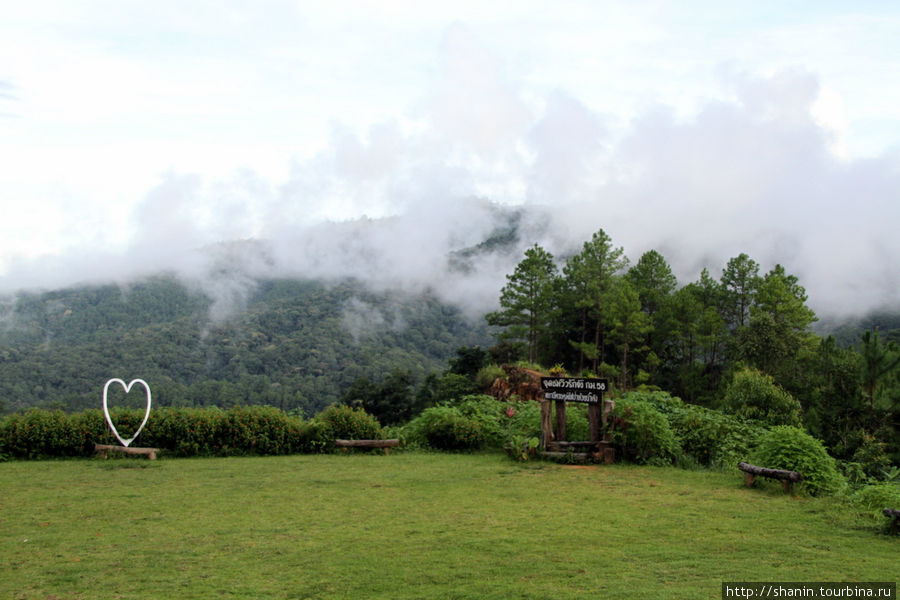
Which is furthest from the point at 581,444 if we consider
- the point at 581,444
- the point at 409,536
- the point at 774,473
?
the point at 409,536

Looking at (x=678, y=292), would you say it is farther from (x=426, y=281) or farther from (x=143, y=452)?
(x=426, y=281)

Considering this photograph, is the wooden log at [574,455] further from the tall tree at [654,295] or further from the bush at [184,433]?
the tall tree at [654,295]

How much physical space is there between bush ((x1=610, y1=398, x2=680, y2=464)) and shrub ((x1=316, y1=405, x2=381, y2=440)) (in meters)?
5.47

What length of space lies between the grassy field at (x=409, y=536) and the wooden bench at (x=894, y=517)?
7.8 inches

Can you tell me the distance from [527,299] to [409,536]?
35391 millimetres

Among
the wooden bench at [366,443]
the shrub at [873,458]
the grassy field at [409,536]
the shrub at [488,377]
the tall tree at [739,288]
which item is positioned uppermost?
the tall tree at [739,288]

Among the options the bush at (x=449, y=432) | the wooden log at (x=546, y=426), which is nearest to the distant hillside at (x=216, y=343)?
the bush at (x=449, y=432)

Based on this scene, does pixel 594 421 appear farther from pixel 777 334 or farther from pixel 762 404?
pixel 777 334

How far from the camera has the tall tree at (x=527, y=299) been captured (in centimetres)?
4222

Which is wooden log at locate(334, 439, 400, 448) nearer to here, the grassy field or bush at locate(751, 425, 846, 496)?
the grassy field

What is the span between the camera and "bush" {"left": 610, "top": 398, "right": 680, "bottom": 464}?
1298 centimetres

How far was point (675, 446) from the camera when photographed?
13.2 m

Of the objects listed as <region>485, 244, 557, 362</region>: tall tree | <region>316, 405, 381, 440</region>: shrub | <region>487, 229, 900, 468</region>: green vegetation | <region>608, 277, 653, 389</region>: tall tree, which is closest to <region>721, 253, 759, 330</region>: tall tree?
<region>487, 229, 900, 468</region>: green vegetation

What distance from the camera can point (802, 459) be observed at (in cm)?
1002
